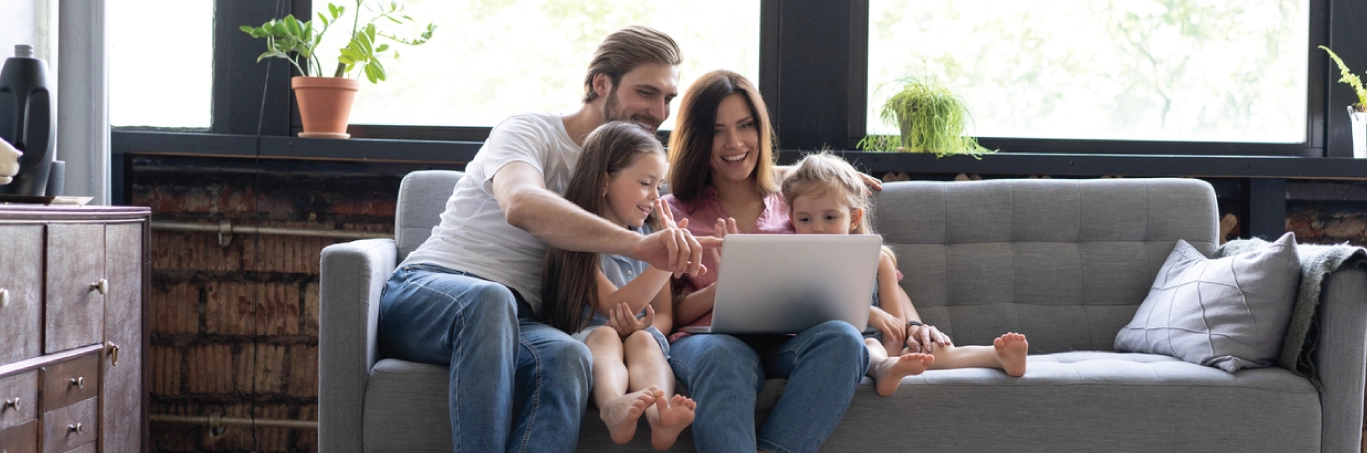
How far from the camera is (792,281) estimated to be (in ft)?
5.68

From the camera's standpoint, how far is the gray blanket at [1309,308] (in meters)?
1.83

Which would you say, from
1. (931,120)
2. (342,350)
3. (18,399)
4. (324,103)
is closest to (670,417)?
(342,350)

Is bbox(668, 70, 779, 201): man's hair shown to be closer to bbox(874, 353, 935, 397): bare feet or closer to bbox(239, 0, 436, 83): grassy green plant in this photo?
bbox(874, 353, 935, 397): bare feet

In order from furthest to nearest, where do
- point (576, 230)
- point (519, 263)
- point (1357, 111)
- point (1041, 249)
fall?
point (1357, 111) < point (1041, 249) < point (519, 263) < point (576, 230)

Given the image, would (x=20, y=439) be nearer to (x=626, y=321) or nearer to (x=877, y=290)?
(x=626, y=321)

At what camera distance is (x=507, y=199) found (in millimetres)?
1826

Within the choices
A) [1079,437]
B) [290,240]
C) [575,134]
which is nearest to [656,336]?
[575,134]

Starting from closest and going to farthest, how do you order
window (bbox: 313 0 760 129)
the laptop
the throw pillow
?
the laptop < the throw pillow < window (bbox: 313 0 760 129)

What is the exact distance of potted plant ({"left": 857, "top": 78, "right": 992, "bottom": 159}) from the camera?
8.55ft

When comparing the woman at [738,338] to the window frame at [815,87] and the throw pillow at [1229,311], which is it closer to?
the window frame at [815,87]

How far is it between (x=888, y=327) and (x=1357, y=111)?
1.67m

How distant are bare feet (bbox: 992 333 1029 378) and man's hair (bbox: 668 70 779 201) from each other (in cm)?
62

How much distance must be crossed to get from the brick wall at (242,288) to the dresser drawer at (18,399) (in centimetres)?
98

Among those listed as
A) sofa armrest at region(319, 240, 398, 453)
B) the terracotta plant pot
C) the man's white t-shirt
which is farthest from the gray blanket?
the terracotta plant pot
